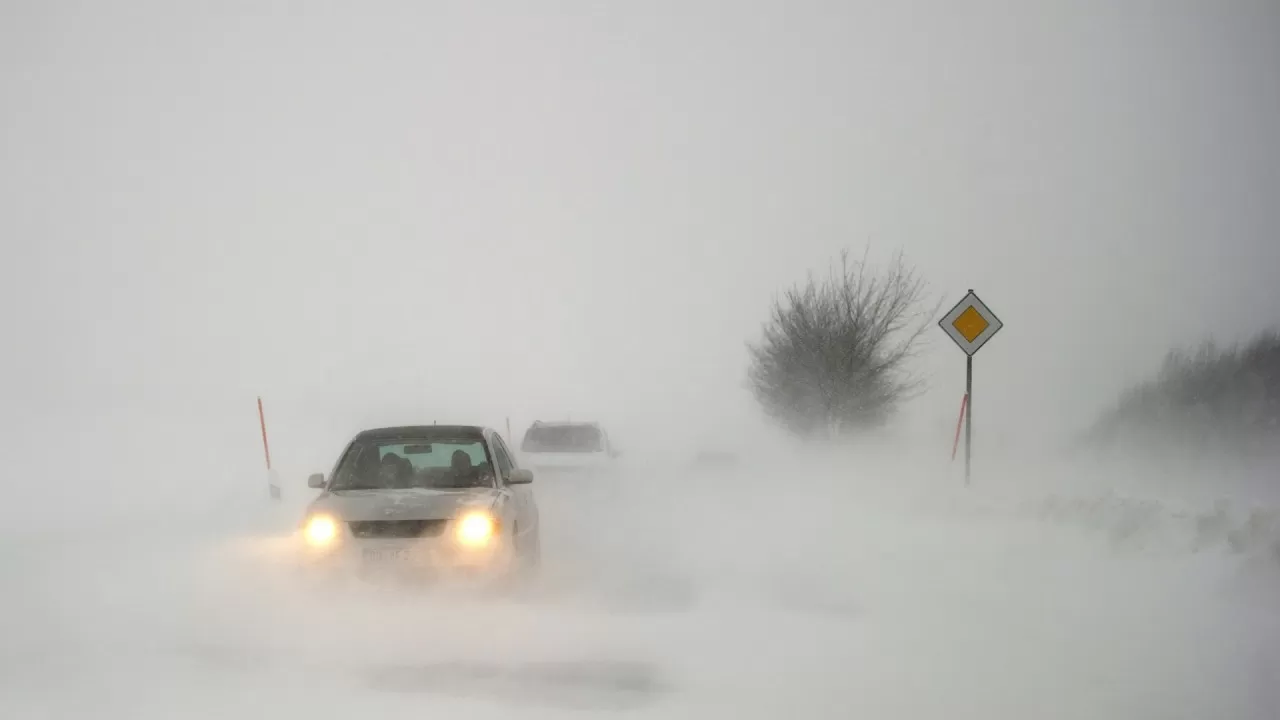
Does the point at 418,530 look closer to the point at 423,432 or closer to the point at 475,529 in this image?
the point at 475,529

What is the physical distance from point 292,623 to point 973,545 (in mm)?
7252

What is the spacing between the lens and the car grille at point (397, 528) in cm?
747

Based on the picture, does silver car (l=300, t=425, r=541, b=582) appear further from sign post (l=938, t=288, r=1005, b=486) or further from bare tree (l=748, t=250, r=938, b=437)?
bare tree (l=748, t=250, r=938, b=437)

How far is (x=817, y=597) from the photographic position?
28.0 feet

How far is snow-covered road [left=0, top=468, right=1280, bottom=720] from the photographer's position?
519 cm

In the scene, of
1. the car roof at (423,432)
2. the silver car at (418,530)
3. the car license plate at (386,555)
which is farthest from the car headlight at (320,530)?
the car roof at (423,432)

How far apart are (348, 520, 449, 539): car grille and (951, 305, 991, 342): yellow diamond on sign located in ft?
26.3

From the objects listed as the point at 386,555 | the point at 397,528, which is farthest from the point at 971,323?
the point at 386,555

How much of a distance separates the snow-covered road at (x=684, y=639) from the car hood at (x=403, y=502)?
23.6 inches

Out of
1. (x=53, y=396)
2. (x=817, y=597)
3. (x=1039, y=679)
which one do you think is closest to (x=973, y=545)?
(x=817, y=597)

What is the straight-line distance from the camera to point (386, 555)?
7434mm

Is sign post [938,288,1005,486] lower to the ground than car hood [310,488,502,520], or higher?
higher

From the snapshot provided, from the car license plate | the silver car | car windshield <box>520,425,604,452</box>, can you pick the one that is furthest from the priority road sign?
the car license plate

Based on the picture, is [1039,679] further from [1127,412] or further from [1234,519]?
[1127,412]
